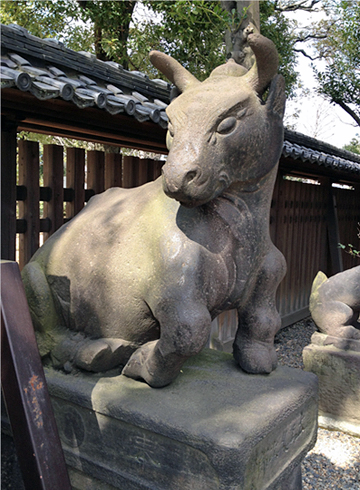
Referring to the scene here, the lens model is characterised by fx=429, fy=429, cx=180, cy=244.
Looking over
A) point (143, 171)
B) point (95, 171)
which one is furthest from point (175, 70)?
point (143, 171)

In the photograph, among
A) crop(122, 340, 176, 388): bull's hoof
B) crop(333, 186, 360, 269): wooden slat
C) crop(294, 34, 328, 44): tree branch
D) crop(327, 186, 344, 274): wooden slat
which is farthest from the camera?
crop(294, 34, 328, 44): tree branch

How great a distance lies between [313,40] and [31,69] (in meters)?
15.2

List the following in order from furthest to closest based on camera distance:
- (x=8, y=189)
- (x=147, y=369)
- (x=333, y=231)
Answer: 1. (x=333, y=231)
2. (x=8, y=189)
3. (x=147, y=369)

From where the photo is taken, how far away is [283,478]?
1986mm

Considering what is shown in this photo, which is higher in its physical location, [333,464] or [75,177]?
[75,177]

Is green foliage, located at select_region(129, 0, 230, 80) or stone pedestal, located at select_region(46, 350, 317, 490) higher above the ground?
green foliage, located at select_region(129, 0, 230, 80)

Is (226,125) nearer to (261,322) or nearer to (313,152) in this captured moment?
(261,322)

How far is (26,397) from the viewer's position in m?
1.70

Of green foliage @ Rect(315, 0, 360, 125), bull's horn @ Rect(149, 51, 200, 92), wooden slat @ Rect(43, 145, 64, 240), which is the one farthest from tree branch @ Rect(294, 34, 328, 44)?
bull's horn @ Rect(149, 51, 200, 92)

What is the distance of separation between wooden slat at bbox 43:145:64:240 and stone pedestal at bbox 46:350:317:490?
1590 millimetres

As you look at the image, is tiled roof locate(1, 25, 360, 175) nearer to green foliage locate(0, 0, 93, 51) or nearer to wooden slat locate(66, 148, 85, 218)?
wooden slat locate(66, 148, 85, 218)

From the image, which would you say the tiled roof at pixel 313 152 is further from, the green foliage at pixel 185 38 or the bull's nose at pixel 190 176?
the bull's nose at pixel 190 176

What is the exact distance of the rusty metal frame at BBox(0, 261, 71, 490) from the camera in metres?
1.68

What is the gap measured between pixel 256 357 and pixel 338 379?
2.16 meters
